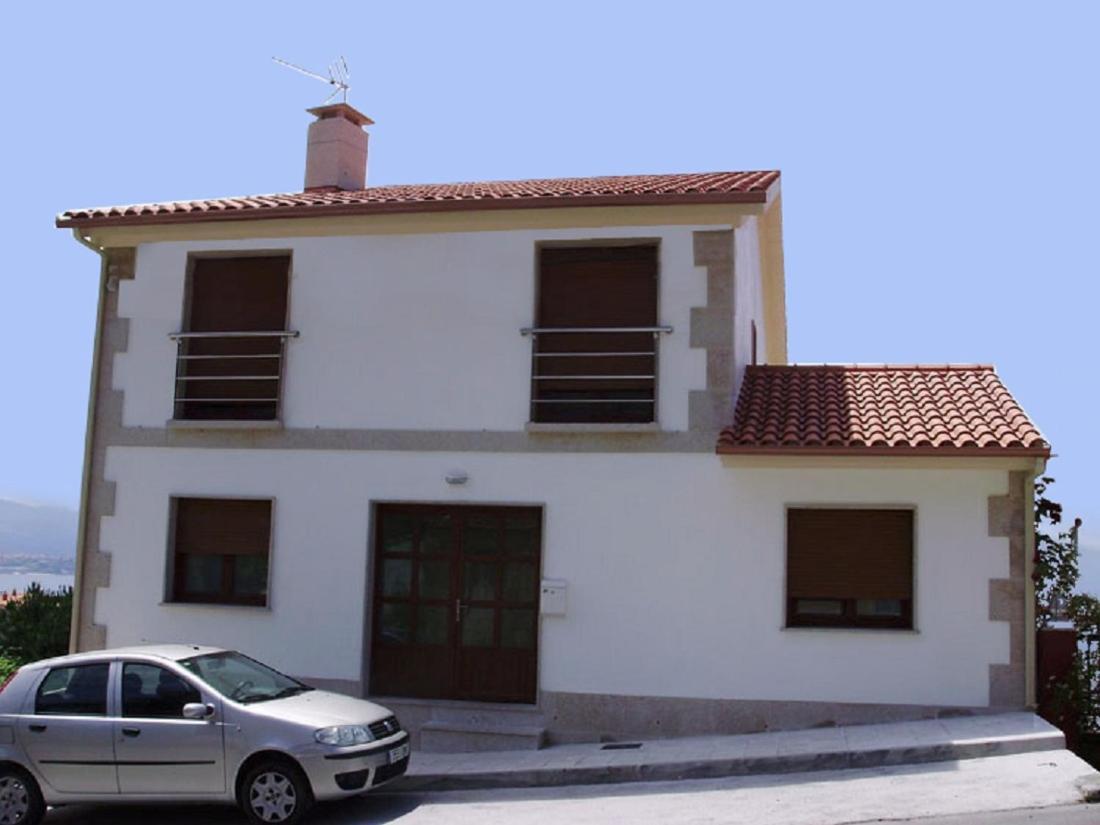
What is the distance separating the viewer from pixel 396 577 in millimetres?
12602

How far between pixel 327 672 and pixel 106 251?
563cm

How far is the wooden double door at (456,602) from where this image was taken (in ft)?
40.1

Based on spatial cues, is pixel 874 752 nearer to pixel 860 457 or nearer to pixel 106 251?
pixel 860 457

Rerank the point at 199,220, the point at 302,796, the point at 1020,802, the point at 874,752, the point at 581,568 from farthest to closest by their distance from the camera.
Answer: the point at 199,220 → the point at 581,568 → the point at 874,752 → the point at 302,796 → the point at 1020,802

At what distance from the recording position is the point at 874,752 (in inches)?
383

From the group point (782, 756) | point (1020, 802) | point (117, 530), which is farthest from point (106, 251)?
point (1020, 802)

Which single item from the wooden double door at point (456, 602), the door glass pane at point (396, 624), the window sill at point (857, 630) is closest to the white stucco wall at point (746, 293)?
the window sill at point (857, 630)

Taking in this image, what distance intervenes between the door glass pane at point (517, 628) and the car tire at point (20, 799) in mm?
4663

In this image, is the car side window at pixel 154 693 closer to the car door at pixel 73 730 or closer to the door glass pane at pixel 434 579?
the car door at pixel 73 730

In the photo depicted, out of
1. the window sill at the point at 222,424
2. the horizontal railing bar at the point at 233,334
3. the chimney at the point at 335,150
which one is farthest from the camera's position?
the chimney at the point at 335,150

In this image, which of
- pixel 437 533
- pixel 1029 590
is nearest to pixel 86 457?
pixel 437 533

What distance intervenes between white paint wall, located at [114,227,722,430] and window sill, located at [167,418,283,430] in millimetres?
161

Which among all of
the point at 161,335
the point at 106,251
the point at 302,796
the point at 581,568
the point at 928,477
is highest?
the point at 106,251

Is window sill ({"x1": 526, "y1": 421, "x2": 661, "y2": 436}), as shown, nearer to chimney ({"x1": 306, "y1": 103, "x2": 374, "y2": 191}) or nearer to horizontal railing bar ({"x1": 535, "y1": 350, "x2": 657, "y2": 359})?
horizontal railing bar ({"x1": 535, "y1": 350, "x2": 657, "y2": 359})
